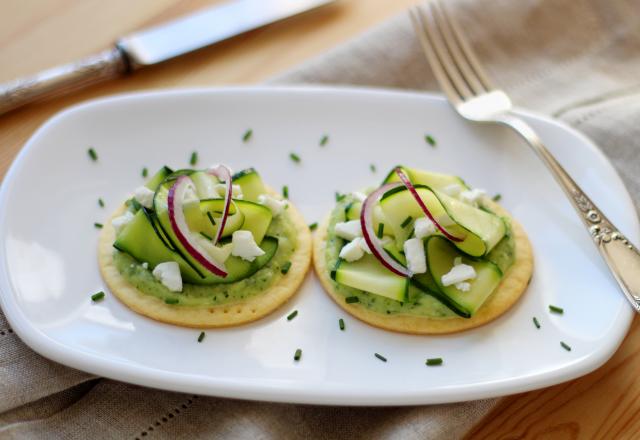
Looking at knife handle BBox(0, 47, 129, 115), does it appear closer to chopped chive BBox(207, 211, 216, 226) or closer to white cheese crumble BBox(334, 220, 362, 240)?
chopped chive BBox(207, 211, 216, 226)

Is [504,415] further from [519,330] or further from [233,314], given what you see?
[233,314]

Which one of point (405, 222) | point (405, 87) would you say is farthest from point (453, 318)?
point (405, 87)

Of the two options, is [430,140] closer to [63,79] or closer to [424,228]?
[424,228]

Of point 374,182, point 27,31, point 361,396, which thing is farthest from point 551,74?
point 27,31

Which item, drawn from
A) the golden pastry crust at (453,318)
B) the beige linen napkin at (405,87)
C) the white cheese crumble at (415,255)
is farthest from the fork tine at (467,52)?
the white cheese crumble at (415,255)

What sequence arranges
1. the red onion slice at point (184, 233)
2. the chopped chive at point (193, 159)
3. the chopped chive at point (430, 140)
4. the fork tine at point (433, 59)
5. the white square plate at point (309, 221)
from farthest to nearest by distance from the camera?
1. the fork tine at point (433, 59)
2. the chopped chive at point (430, 140)
3. the chopped chive at point (193, 159)
4. the red onion slice at point (184, 233)
5. the white square plate at point (309, 221)

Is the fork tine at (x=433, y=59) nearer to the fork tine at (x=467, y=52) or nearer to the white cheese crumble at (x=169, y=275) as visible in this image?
the fork tine at (x=467, y=52)
